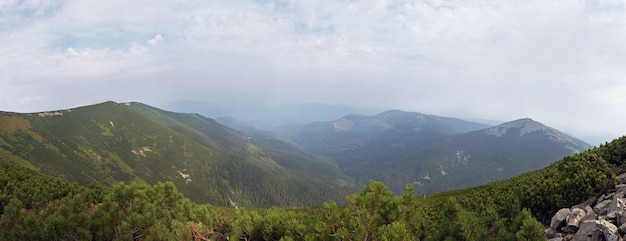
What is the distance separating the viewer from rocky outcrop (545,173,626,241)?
1211 centimetres

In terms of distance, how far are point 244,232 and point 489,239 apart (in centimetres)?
1019

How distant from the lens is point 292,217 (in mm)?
13562

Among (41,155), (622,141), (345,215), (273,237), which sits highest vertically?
(622,141)

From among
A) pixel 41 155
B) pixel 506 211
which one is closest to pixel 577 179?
pixel 506 211

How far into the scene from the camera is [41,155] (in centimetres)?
18950

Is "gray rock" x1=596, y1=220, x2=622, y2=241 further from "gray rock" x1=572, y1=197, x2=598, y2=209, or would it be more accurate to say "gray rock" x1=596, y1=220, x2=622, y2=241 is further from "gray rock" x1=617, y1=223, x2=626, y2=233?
"gray rock" x1=572, y1=197, x2=598, y2=209

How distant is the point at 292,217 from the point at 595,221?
42.0 feet

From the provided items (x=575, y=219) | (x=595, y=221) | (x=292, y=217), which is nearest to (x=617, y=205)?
(x=575, y=219)

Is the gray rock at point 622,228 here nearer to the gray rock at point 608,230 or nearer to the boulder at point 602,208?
the gray rock at point 608,230

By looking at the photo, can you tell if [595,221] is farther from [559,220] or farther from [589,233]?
[559,220]

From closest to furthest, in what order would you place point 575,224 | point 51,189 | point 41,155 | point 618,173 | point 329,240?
point 329,240
point 575,224
point 618,173
point 51,189
point 41,155

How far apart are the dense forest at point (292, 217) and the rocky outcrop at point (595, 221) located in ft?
4.35

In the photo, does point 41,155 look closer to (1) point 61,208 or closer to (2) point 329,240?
(1) point 61,208

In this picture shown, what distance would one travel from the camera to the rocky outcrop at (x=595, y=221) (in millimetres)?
12109
